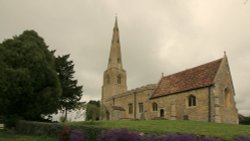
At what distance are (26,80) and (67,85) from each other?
54.1 ft

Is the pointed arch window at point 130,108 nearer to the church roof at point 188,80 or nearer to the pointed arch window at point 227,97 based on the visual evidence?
the church roof at point 188,80

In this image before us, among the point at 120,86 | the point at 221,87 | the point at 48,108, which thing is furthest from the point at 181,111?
the point at 120,86

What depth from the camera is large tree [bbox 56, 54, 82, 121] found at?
1602 inches

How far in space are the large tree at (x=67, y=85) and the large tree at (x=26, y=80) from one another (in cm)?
1239

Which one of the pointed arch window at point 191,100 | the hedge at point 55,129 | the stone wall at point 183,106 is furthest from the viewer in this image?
the pointed arch window at point 191,100

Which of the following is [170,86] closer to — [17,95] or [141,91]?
[141,91]

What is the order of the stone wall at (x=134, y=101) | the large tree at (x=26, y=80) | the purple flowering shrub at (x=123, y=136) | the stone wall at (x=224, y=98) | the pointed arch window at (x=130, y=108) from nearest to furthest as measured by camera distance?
1. the purple flowering shrub at (x=123, y=136)
2. the large tree at (x=26, y=80)
3. the stone wall at (x=224, y=98)
4. the stone wall at (x=134, y=101)
5. the pointed arch window at (x=130, y=108)

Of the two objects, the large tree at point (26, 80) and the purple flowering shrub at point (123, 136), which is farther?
the large tree at point (26, 80)

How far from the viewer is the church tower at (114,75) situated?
67.6 metres

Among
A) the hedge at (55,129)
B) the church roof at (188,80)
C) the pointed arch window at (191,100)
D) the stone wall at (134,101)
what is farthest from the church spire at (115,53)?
the hedge at (55,129)

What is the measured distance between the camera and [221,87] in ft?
→ 107

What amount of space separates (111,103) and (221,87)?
88.8ft

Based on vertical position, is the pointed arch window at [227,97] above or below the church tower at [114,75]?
below

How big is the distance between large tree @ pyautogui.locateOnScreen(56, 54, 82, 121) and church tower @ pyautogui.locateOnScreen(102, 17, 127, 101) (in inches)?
974
